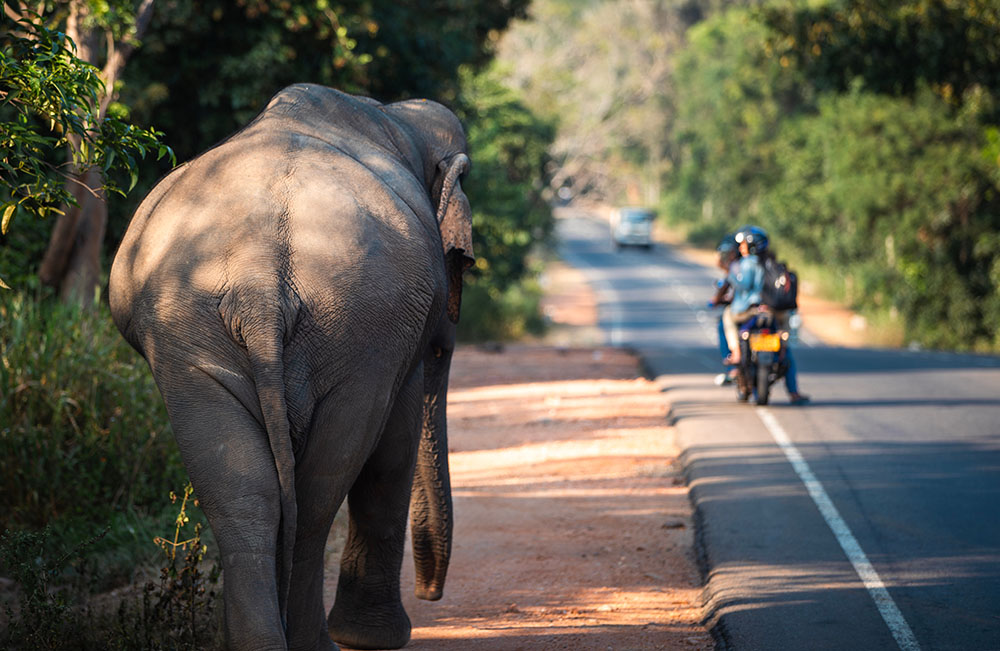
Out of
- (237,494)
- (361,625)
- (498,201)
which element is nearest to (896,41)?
(498,201)

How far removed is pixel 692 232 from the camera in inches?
2985

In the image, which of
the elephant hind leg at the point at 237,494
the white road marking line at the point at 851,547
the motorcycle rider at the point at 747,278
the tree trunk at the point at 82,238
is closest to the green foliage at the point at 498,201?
the motorcycle rider at the point at 747,278

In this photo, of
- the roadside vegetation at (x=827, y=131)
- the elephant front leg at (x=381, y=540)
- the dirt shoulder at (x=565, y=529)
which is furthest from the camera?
the roadside vegetation at (x=827, y=131)

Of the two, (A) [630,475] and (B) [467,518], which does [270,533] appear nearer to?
(B) [467,518]

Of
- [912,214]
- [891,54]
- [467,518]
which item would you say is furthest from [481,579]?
[912,214]

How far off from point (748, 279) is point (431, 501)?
343 inches

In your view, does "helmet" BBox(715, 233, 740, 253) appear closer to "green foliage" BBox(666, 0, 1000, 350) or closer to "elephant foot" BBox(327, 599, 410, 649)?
"elephant foot" BBox(327, 599, 410, 649)

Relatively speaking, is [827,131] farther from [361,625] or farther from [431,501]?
[361,625]

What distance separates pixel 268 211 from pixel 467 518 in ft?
18.6

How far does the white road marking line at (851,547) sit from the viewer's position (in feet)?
20.0

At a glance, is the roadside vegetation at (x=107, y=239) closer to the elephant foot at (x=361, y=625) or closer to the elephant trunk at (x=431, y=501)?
the elephant foot at (x=361, y=625)

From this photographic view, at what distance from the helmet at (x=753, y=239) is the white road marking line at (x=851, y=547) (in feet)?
6.80

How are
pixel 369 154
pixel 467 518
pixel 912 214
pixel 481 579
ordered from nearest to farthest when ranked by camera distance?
pixel 369 154 → pixel 481 579 → pixel 467 518 → pixel 912 214


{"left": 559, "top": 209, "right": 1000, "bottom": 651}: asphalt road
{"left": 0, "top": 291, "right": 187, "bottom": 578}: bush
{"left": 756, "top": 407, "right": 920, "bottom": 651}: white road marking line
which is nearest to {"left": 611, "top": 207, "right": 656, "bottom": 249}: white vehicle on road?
{"left": 559, "top": 209, "right": 1000, "bottom": 651}: asphalt road
